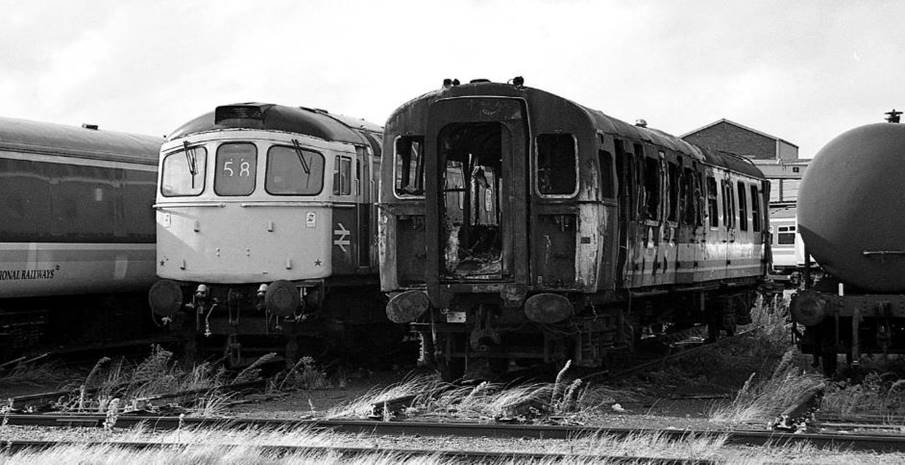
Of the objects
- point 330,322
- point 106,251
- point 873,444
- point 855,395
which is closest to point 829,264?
point 855,395

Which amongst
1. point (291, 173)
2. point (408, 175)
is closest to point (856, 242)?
point (408, 175)

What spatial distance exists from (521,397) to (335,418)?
184 centimetres

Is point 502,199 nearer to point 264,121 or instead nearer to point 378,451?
point 264,121

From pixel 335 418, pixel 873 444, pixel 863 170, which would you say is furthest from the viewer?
pixel 863 170

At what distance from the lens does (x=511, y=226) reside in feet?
39.6

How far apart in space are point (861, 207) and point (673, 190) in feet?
8.44

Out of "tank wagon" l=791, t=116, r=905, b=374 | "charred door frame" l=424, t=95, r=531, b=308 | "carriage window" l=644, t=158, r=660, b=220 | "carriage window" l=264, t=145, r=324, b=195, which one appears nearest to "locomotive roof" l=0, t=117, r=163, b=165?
"carriage window" l=264, t=145, r=324, b=195

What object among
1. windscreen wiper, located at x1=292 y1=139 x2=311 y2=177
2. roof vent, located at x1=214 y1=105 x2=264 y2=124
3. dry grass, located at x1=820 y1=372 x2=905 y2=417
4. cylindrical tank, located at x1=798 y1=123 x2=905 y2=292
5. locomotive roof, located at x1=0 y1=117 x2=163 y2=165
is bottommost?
dry grass, located at x1=820 y1=372 x2=905 y2=417

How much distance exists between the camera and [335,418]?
1061cm

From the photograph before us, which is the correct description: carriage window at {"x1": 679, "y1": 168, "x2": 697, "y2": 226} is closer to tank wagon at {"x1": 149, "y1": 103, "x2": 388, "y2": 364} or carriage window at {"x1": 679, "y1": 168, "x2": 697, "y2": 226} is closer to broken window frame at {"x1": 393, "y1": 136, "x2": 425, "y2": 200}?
tank wagon at {"x1": 149, "y1": 103, "x2": 388, "y2": 364}

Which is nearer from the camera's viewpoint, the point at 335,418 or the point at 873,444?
the point at 873,444

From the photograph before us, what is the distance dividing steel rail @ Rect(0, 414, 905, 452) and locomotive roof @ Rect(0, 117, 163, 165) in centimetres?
546

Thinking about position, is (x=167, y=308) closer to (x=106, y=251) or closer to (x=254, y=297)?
(x=254, y=297)

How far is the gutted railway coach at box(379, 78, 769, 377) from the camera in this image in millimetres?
12062
